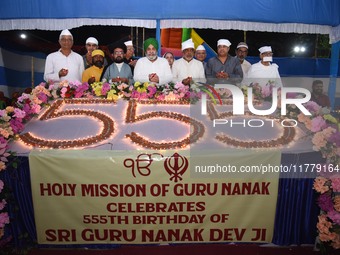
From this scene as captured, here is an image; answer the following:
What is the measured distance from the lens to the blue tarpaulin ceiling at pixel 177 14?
22.5 ft

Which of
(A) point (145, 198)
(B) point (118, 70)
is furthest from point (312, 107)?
(B) point (118, 70)

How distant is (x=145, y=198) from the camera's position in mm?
2990

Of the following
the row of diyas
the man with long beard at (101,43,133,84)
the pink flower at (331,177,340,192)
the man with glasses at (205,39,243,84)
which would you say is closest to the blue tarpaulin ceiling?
Answer: the man with glasses at (205,39,243,84)

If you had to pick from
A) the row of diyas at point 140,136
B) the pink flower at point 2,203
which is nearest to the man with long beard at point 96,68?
the row of diyas at point 140,136

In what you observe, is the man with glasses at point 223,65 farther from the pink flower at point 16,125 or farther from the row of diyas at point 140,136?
the pink flower at point 16,125

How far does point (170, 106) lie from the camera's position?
3.95 m

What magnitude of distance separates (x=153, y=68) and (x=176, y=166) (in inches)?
92.7

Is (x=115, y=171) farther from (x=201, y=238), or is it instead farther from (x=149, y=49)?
(x=149, y=49)

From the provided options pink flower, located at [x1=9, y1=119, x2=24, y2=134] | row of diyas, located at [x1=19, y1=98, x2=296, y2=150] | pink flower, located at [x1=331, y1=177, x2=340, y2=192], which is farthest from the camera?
pink flower, located at [x1=9, y1=119, x2=24, y2=134]

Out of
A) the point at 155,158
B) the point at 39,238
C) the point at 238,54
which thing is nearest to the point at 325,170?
the point at 155,158

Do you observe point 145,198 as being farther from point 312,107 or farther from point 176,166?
point 312,107

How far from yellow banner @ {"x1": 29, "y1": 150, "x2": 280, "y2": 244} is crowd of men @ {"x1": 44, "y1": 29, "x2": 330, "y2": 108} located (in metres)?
1.82

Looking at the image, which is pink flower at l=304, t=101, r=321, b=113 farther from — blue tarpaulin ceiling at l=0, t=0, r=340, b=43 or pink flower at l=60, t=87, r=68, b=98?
blue tarpaulin ceiling at l=0, t=0, r=340, b=43

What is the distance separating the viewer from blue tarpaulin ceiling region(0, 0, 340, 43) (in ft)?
22.5
